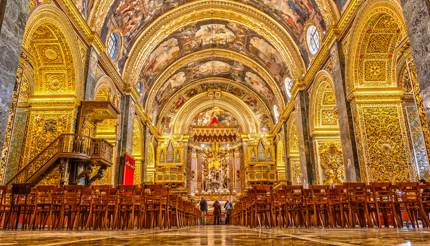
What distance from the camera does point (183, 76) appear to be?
2197 centimetres

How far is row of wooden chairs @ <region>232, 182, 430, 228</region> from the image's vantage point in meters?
6.01

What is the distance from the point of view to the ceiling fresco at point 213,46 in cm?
1728

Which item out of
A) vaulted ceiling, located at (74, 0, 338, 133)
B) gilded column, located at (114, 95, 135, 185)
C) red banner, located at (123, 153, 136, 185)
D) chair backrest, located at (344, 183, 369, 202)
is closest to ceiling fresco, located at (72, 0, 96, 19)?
vaulted ceiling, located at (74, 0, 338, 133)

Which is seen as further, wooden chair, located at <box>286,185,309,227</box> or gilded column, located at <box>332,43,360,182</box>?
gilded column, located at <box>332,43,360,182</box>

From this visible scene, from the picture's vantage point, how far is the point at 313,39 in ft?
44.1

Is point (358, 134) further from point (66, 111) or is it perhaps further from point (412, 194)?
point (66, 111)

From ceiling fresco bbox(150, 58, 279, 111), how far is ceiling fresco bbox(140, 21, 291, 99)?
1642 millimetres

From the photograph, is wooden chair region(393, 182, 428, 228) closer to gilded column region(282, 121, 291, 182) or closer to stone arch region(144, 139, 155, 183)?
gilded column region(282, 121, 291, 182)

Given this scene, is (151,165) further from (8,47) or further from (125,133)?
(8,47)

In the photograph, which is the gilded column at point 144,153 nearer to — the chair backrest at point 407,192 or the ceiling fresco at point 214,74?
the ceiling fresco at point 214,74

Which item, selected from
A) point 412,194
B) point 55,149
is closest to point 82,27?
point 55,149

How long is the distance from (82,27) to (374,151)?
1029 centimetres

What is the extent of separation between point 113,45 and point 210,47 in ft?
25.1

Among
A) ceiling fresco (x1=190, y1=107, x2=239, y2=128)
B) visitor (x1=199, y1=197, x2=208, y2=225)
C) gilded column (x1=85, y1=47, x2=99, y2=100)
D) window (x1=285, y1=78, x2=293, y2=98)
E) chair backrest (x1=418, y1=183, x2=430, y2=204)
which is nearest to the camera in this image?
chair backrest (x1=418, y1=183, x2=430, y2=204)
